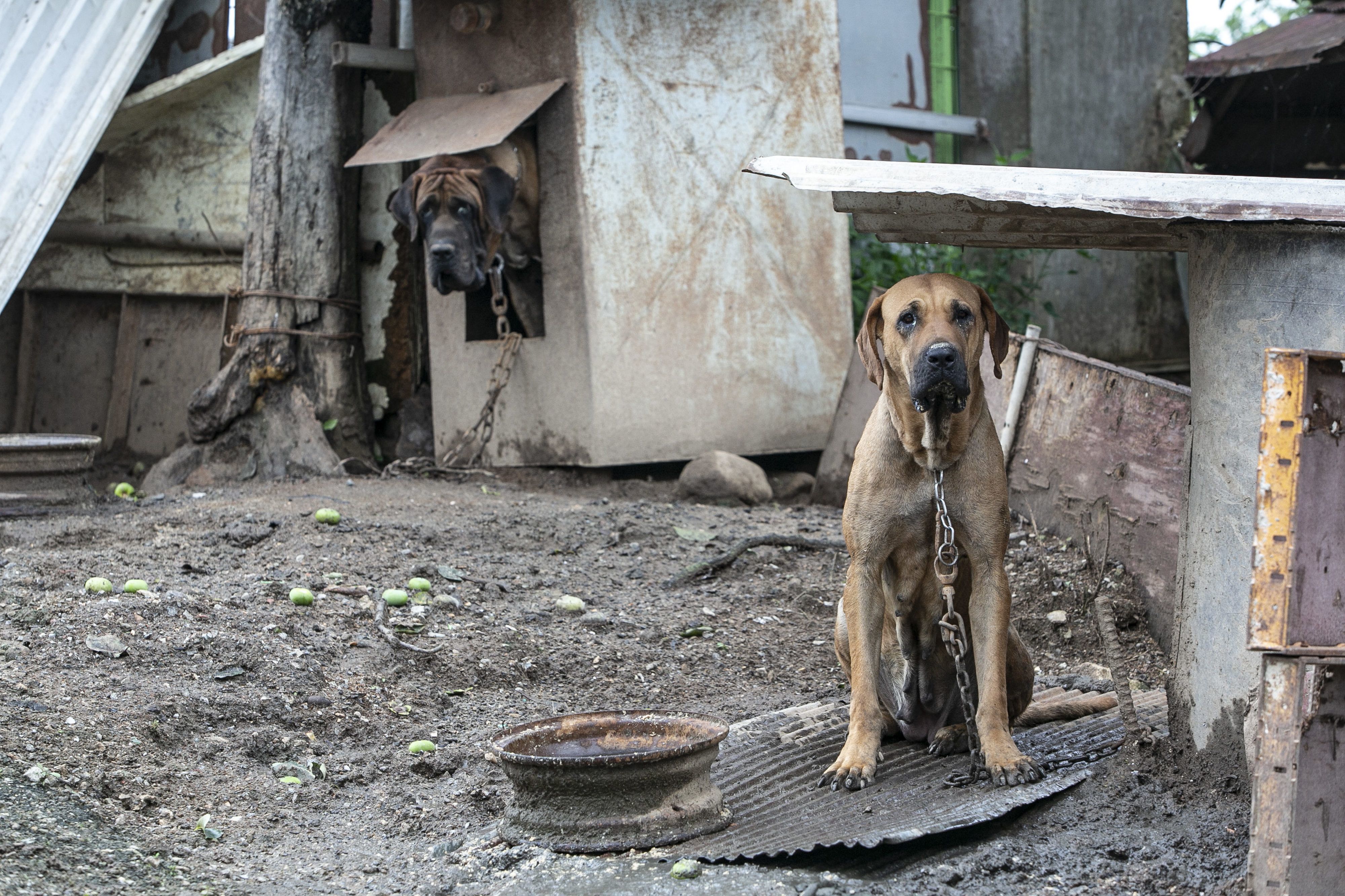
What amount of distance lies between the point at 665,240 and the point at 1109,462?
123 inches

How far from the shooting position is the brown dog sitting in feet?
11.9

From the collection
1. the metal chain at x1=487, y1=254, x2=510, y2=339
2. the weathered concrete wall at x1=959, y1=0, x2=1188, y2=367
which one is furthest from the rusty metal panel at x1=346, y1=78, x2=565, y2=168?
the weathered concrete wall at x1=959, y1=0, x2=1188, y2=367

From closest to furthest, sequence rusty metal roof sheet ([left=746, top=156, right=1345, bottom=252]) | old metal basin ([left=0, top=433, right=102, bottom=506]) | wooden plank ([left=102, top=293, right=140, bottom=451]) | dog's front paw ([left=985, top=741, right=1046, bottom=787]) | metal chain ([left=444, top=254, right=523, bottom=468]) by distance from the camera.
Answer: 1. rusty metal roof sheet ([left=746, top=156, right=1345, bottom=252])
2. dog's front paw ([left=985, top=741, right=1046, bottom=787])
3. old metal basin ([left=0, top=433, right=102, bottom=506])
4. metal chain ([left=444, top=254, right=523, bottom=468])
5. wooden plank ([left=102, top=293, right=140, bottom=451])

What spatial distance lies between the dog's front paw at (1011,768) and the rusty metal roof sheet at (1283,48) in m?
6.14

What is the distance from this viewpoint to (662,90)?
24.4 ft

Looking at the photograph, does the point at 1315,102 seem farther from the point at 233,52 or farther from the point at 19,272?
the point at 19,272

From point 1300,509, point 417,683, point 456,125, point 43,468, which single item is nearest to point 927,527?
point 1300,509

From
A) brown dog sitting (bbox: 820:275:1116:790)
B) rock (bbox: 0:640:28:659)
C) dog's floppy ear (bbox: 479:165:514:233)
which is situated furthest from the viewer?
dog's floppy ear (bbox: 479:165:514:233)

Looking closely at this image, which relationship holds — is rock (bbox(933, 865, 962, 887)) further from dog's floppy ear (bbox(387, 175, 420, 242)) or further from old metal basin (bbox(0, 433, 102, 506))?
old metal basin (bbox(0, 433, 102, 506))

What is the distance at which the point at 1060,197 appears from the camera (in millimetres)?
2914

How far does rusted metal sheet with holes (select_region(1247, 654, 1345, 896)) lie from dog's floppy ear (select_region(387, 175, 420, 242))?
540cm

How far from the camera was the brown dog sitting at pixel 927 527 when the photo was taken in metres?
3.63

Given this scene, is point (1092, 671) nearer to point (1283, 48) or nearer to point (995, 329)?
point (995, 329)

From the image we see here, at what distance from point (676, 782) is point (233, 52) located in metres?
6.53
